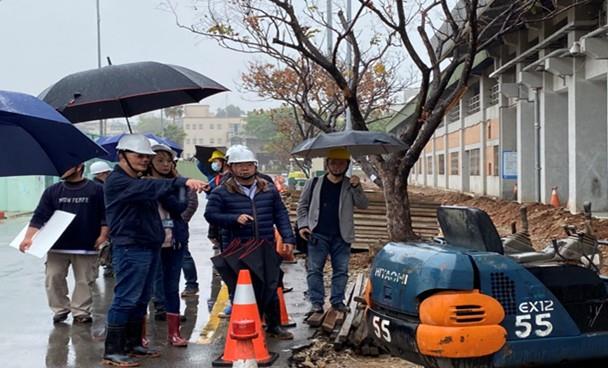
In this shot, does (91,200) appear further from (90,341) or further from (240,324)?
(240,324)

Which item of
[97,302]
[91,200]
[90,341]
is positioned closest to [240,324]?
[90,341]

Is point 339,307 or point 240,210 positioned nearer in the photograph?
point 240,210

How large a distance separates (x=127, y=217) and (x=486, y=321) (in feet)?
9.87

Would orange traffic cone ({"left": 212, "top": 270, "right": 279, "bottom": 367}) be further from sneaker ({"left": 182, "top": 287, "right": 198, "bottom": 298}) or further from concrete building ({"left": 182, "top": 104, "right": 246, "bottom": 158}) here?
concrete building ({"left": 182, "top": 104, "right": 246, "bottom": 158})

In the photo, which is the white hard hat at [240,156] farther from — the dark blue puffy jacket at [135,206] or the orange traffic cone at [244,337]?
the orange traffic cone at [244,337]

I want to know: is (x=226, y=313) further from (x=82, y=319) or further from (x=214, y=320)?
(x=82, y=319)

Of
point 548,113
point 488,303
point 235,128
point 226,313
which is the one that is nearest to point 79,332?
point 226,313

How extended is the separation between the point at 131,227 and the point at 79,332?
1.97m

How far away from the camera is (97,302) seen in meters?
8.77

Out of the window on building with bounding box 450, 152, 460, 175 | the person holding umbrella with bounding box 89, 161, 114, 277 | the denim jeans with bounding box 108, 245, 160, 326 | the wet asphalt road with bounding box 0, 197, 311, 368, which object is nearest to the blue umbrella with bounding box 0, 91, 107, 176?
the denim jeans with bounding box 108, 245, 160, 326

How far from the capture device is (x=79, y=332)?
708 cm

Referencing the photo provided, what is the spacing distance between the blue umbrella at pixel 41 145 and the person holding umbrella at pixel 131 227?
968 mm

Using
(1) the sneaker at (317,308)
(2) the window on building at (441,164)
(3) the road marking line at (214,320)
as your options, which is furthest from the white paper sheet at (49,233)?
(2) the window on building at (441,164)

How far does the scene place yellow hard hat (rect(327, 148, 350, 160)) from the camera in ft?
23.9
